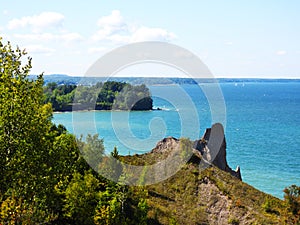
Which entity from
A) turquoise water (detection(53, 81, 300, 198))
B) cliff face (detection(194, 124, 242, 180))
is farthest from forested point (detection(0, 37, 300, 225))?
turquoise water (detection(53, 81, 300, 198))

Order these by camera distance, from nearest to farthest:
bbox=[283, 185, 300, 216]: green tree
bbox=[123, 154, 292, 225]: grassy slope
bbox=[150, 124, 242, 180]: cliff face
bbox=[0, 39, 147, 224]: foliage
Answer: bbox=[0, 39, 147, 224]: foliage < bbox=[123, 154, 292, 225]: grassy slope < bbox=[283, 185, 300, 216]: green tree < bbox=[150, 124, 242, 180]: cliff face

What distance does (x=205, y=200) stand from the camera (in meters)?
25.8

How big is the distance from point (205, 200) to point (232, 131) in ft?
244

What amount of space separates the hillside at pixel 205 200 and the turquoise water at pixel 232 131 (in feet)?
12.2

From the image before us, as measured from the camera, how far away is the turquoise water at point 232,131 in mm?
49219

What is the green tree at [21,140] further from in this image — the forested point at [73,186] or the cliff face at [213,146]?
the cliff face at [213,146]

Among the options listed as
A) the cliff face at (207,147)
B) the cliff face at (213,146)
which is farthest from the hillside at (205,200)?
the cliff face at (213,146)

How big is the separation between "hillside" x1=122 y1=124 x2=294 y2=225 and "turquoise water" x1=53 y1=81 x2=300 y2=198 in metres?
3.72

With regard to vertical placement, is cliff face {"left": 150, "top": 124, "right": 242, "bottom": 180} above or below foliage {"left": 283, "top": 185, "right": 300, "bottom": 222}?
above

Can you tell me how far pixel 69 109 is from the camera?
432 ft

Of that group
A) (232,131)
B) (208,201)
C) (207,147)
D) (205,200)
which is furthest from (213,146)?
(232,131)

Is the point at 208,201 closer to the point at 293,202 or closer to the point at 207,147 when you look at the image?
the point at 293,202

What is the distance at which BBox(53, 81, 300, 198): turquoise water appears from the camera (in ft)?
161

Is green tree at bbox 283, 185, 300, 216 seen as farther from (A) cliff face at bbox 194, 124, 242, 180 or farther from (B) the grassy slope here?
(A) cliff face at bbox 194, 124, 242, 180
